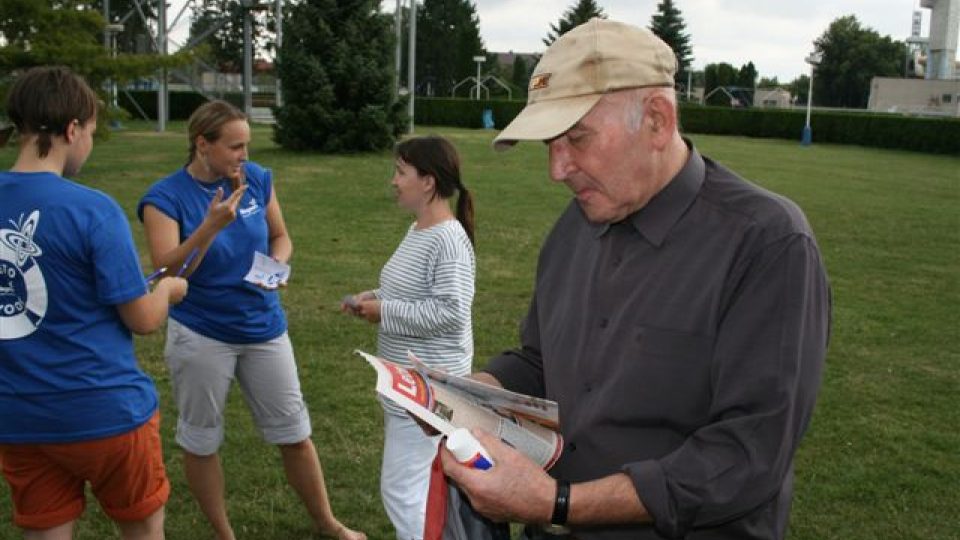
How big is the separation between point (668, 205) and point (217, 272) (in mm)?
2694

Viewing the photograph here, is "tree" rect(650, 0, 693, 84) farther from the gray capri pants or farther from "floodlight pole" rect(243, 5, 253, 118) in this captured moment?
the gray capri pants

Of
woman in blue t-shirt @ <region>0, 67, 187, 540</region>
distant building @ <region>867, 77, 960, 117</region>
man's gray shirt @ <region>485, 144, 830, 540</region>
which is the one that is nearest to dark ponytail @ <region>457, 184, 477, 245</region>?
woman in blue t-shirt @ <region>0, 67, 187, 540</region>

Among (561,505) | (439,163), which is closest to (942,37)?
(439,163)

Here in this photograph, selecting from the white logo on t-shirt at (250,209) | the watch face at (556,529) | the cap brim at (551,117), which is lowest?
the watch face at (556,529)

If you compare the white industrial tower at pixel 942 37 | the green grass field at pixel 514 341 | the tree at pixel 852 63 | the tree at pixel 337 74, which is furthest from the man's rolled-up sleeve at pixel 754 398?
the tree at pixel 852 63

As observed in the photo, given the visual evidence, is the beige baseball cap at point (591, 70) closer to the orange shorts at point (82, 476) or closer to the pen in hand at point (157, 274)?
the orange shorts at point (82, 476)

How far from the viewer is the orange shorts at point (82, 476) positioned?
322 cm

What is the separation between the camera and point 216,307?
14.1ft

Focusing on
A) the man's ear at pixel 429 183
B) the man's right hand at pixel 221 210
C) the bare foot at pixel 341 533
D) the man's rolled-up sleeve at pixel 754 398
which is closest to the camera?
the man's rolled-up sleeve at pixel 754 398

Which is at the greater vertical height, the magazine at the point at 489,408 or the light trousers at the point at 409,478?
the magazine at the point at 489,408

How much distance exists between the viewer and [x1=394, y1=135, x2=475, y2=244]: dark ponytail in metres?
4.25

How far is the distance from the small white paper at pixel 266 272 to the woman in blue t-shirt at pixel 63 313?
101 cm

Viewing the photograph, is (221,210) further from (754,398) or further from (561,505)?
(754,398)

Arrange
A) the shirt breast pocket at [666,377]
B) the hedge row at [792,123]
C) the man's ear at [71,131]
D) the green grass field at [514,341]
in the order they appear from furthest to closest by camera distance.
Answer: the hedge row at [792,123] → the green grass field at [514,341] → the man's ear at [71,131] → the shirt breast pocket at [666,377]
